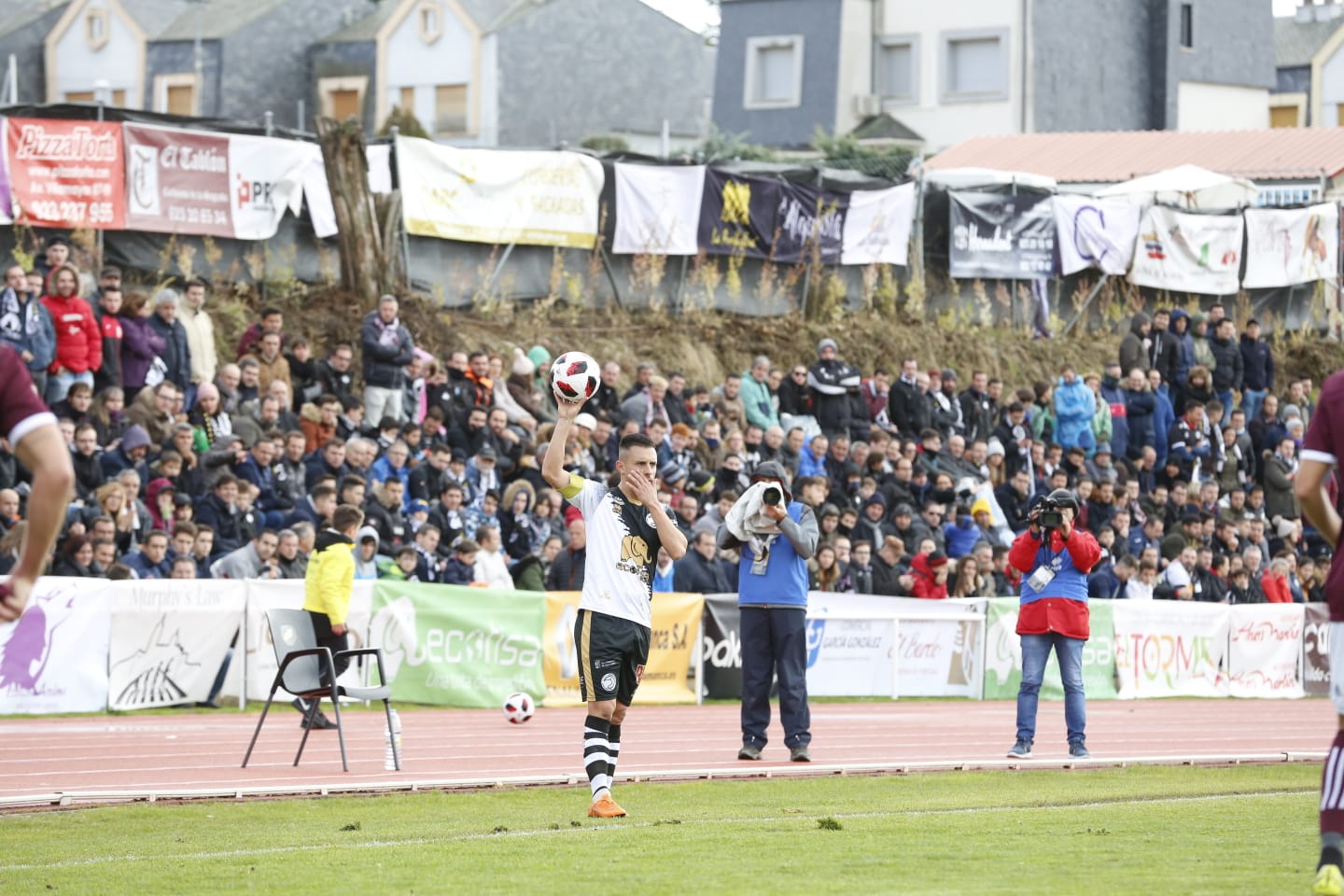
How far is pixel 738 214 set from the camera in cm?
3038

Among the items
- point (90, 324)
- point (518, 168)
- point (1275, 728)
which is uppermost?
point (518, 168)

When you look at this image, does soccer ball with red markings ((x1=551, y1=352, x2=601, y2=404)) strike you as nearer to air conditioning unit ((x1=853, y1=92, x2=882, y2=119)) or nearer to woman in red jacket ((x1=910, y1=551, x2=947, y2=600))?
woman in red jacket ((x1=910, y1=551, x2=947, y2=600))

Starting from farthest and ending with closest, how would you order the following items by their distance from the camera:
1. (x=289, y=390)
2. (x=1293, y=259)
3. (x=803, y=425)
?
1. (x=1293, y=259)
2. (x=803, y=425)
3. (x=289, y=390)

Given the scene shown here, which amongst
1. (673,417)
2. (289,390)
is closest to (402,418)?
(289,390)

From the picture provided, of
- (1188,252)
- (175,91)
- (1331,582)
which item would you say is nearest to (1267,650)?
(1188,252)

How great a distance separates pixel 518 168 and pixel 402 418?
17.0ft

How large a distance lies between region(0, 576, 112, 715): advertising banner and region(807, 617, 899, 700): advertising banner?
7.65 metres

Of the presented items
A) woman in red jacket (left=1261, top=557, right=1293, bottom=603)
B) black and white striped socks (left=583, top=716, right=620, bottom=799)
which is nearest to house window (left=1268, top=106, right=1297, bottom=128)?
woman in red jacket (left=1261, top=557, right=1293, bottom=603)

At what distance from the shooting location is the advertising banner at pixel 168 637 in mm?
18312

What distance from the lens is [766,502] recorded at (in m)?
14.9

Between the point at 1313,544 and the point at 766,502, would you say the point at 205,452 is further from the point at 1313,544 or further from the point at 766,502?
the point at 1313,544

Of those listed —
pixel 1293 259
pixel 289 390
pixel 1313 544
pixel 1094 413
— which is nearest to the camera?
pixel 289 390

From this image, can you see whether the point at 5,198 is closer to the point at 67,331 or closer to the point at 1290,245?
the point at 67,331

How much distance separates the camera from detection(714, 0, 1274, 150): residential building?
60.6 m
